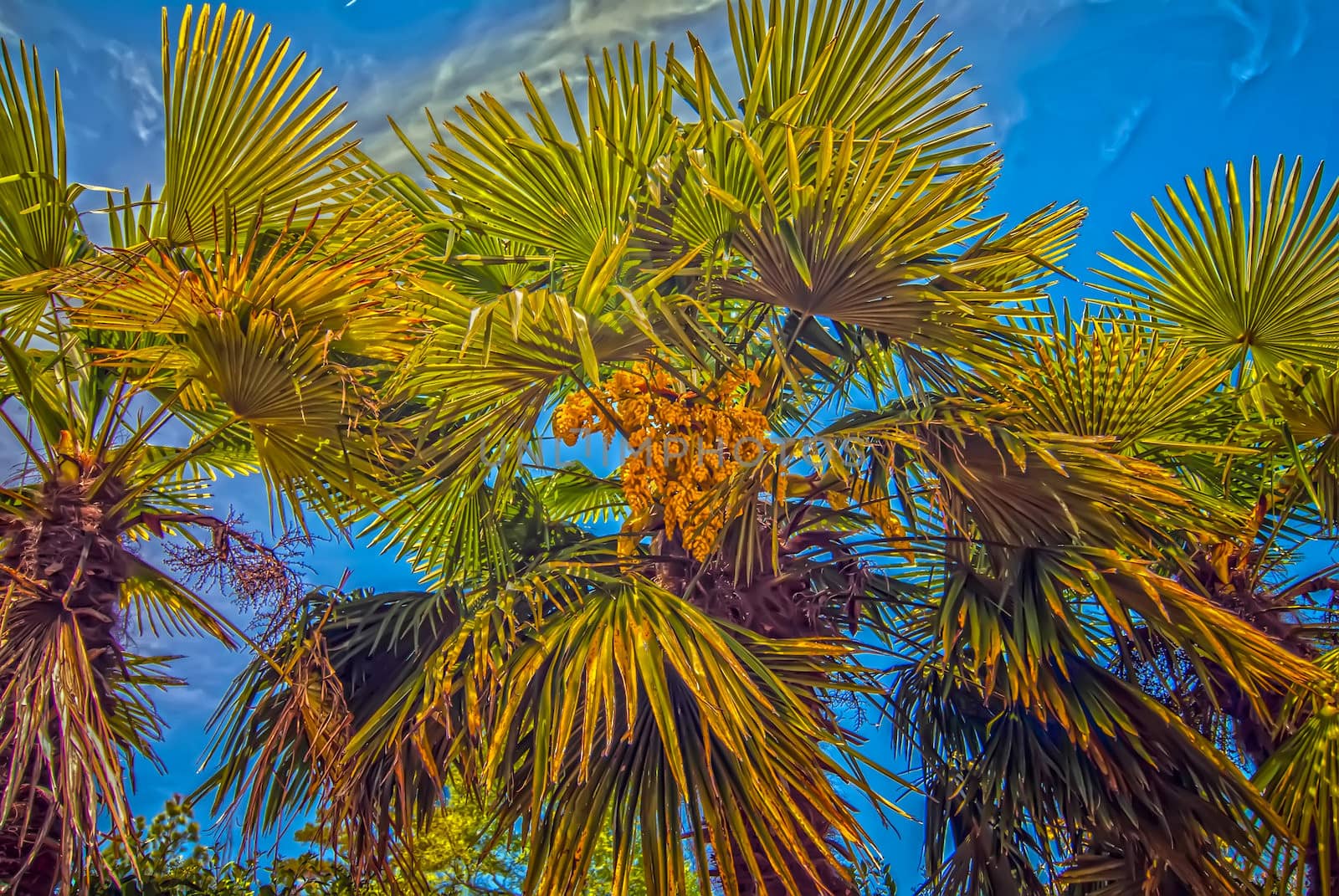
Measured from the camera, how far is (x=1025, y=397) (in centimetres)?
290

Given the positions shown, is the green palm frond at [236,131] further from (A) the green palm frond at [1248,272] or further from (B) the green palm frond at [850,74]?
(A) the green palm frond at [1248,272]

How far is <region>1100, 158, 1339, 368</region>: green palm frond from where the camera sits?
3.04m

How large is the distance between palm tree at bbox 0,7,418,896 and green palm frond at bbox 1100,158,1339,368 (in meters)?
2.48

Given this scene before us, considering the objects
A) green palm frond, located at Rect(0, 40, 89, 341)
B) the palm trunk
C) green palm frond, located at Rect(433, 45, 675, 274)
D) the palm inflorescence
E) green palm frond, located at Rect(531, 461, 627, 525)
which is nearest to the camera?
the palm trunk

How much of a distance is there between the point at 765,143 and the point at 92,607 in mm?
2277

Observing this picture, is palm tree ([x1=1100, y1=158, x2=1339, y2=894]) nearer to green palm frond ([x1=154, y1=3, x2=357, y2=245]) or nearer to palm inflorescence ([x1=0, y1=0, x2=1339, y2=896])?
palm inflorescence ([x1=0, y1=0, x2=1339, y2=896])

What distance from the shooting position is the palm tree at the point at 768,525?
7.14ft

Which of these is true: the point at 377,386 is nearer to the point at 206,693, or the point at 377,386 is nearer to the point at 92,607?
the point at 92,607

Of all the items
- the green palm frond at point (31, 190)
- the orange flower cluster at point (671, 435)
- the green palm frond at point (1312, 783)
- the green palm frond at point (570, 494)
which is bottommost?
the green palm frond at point (1312, 783)

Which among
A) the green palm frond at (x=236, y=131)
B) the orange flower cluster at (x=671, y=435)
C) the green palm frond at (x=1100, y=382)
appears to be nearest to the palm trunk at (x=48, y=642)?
the green palm frond at (x=236, y=131)

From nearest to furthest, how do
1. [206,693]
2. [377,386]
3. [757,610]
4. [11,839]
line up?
[11,839]
[757,610]
[377,386]
[206,693]

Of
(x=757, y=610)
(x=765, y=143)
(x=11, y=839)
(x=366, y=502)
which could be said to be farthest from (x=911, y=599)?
(x=11, y=839)

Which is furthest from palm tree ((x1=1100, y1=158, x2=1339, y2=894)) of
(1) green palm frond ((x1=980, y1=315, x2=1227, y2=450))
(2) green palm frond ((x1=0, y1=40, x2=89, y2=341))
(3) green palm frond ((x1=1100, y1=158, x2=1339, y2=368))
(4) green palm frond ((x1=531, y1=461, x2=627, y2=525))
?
(2) green palm frond ((x1=0, y1=40, x2=89, y2=341))

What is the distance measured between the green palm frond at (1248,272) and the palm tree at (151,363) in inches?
97.5
